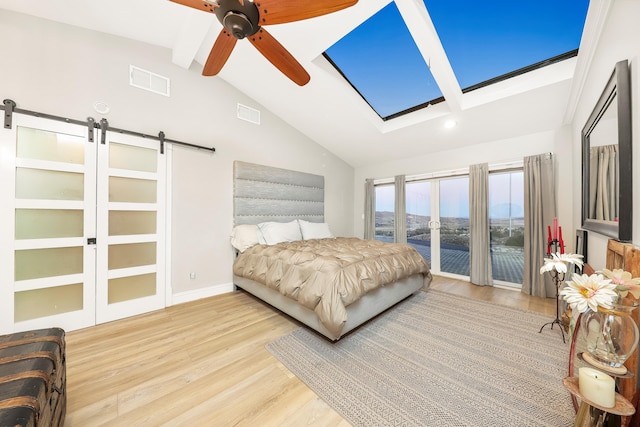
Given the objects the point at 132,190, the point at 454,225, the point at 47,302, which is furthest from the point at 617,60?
the point at 47,302

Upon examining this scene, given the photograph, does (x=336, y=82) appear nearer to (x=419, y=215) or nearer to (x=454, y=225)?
(x=419, y=215)

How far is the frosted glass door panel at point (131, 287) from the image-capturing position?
2574mm

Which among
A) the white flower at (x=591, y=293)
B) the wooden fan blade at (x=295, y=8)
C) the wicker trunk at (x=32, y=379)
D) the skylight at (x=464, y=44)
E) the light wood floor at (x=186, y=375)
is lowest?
the light wood floor at (x=186, y=375)

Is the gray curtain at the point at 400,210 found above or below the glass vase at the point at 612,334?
above

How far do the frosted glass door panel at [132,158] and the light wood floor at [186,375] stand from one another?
1737 millimetres

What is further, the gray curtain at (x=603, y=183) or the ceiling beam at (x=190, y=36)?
the ceiling beam at (x=190, y=36)

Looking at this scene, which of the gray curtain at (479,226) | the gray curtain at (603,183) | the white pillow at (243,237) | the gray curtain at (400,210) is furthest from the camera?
the gray curtain at (400,210)

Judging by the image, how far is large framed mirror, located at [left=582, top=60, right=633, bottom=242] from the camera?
127 cm

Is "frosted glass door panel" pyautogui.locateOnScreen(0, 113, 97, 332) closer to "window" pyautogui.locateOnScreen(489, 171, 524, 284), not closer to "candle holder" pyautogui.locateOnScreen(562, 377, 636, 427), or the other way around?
"candle holder" pyautogui.locateOnScreen(562, 377, 636, 427)

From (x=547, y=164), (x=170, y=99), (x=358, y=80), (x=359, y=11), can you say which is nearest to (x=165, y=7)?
(x=170, y=99)

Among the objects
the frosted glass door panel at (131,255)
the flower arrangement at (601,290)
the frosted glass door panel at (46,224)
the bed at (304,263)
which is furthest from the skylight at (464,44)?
the frosted glass door panel at (131,255)

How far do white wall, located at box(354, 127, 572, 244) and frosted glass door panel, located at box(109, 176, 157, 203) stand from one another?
4.18 metres

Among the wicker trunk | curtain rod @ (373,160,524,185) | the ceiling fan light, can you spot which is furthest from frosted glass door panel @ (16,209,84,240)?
curtain rod @ (373,160,524,185)

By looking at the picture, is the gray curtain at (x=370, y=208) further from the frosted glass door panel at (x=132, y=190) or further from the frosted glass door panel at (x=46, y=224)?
the frosted glass door panel at (x=46, y=224)
